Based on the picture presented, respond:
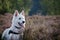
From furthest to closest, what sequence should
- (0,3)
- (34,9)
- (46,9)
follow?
1. (34,9)
2. (46,9)
3. (0,3)

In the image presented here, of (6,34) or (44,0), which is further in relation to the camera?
(44,0)

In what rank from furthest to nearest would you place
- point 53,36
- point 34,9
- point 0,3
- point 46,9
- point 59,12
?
point 34,9 → point 46,9 → point 59,12 → point 0,3 → point 53,36

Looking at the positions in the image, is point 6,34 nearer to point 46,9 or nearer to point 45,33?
point 45,33

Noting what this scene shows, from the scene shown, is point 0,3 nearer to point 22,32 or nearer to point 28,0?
point 22,32

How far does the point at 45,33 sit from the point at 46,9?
27762mm

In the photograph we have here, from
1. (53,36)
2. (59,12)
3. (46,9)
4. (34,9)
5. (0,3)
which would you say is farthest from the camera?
(34,9)

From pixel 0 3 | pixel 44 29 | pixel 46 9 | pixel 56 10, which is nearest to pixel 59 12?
pixel 56 10

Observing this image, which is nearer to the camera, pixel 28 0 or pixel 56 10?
pixel 56 10

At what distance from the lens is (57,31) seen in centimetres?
1097

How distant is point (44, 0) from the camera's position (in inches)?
1533

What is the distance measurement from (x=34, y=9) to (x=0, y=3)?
27523mm

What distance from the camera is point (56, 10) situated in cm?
3556

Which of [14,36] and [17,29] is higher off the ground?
[17,29]

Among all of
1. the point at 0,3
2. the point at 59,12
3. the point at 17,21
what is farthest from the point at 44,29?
the point at 59,12
